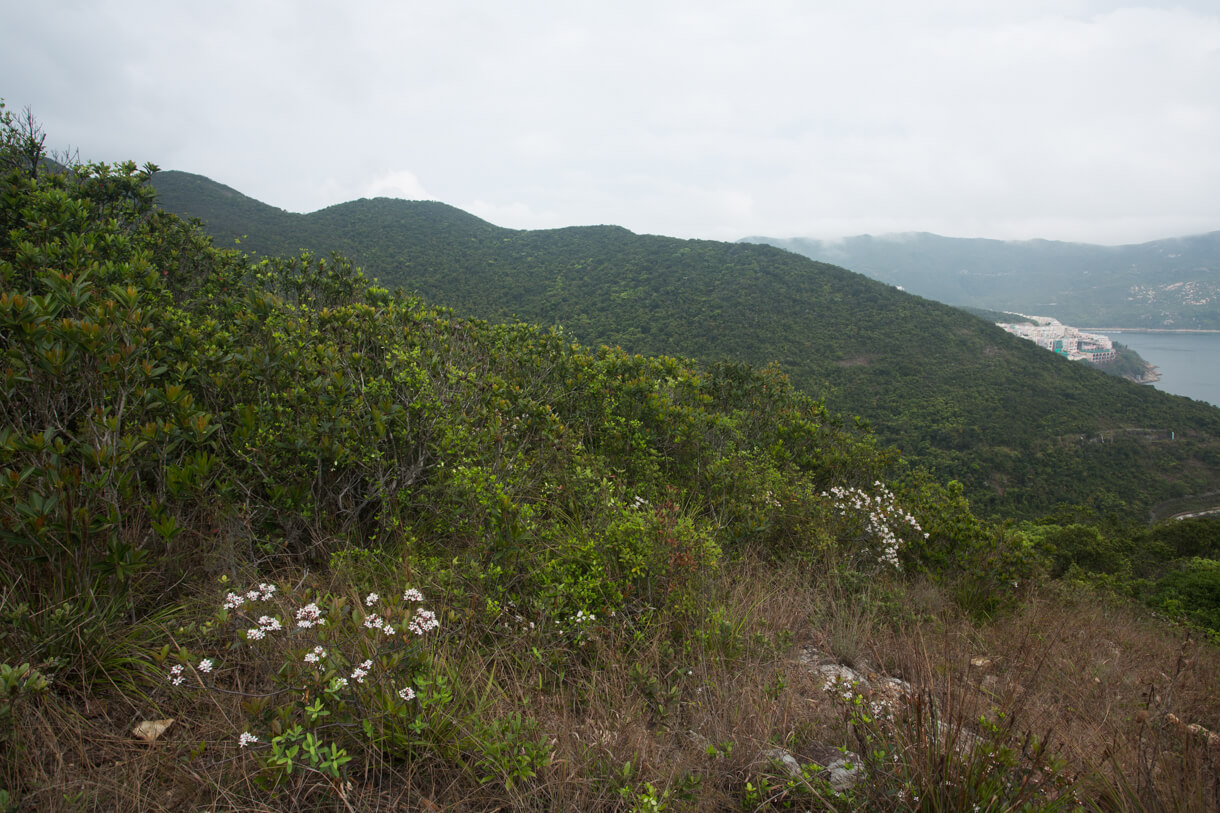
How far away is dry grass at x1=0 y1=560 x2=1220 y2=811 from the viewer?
1.46 m

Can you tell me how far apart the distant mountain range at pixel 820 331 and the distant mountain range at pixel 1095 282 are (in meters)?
79.1

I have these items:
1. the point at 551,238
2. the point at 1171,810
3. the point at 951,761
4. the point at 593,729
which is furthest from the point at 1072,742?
the point at 551,238

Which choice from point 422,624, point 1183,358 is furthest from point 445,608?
point 1183,358

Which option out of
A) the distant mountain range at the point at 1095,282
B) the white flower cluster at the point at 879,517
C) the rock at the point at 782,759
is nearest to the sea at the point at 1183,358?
the distant mountain range at the point at 1095,282

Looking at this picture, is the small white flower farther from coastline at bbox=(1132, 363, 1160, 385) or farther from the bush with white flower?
coastline at bbox=(1132, 363, 1160, 385)

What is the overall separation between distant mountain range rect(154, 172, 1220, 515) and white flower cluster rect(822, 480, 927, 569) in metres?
18.6

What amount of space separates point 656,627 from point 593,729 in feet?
2.12

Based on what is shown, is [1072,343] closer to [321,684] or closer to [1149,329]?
[1149,329]

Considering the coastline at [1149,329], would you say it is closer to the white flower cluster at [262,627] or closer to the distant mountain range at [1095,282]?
the distant mountain range at [1095,282]

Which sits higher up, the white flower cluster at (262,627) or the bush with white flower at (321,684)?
the white flower cluster at (262,627)

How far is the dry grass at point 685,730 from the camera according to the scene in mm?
1463

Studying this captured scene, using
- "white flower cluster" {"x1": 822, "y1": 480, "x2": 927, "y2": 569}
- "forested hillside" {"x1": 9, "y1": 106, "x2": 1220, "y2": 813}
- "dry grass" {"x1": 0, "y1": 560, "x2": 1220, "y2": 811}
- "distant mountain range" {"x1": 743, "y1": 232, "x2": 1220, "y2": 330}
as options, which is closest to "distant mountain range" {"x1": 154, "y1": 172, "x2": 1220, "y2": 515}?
"white flower cluster" {"x1": 822, "y1": 480, "x2": 927, "y2": 569}

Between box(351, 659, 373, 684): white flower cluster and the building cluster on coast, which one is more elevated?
box(351, 659, 373, 684): white flower cluster

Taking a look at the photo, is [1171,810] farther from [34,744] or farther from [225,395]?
[225,395]
